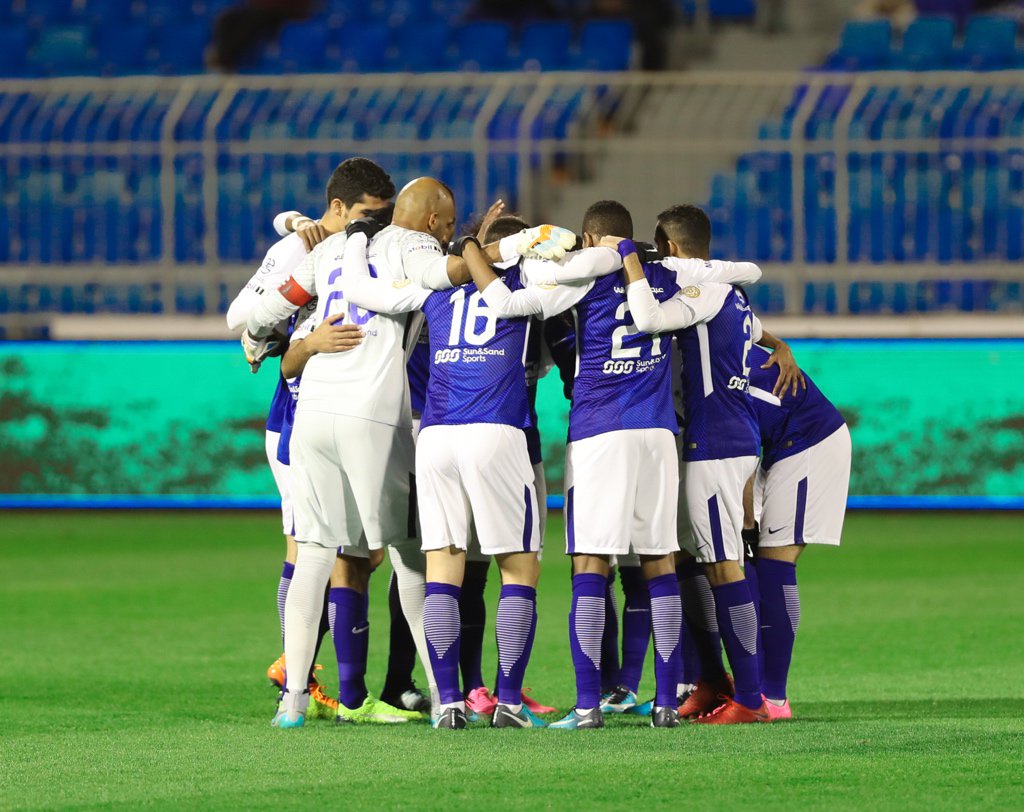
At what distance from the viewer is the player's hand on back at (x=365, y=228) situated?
6.96 metres

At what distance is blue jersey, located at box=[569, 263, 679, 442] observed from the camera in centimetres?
656

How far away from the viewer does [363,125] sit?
15.4 m

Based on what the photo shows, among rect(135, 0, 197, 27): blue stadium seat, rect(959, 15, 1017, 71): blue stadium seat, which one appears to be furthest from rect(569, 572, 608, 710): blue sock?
rect(135, 0, 197, 27): blue stadium seat

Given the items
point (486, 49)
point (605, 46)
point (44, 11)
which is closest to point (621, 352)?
point (605, 46)

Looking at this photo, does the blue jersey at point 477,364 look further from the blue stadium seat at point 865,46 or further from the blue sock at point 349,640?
the blue stadium seat at point 865,46

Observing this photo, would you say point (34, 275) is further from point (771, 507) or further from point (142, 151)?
point (771, 507)

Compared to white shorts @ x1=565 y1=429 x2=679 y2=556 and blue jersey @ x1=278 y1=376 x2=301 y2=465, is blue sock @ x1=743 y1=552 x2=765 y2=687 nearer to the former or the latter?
white shorts @ x1=565 y1=429 x2=679 y2=556

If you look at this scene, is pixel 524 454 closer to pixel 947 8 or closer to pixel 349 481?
pixel 349 481

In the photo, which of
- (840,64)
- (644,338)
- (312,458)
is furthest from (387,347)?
(840,64)

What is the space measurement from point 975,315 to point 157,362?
6315 millimetres

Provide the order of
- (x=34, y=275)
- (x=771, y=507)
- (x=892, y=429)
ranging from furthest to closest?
(x=34, y=275) → (x=892, y=429) → (x=771, y=507)

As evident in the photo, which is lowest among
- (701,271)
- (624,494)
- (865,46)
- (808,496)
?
(808,496)

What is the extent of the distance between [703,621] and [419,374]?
4.62 ft

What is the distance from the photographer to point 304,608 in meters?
6.84
